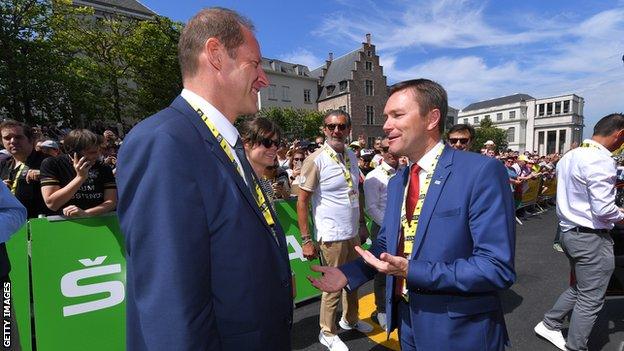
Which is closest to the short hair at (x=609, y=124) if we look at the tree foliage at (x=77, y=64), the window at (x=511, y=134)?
the tree foliage at (x=77, y=64)

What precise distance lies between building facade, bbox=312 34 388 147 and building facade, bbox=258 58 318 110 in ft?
6.79

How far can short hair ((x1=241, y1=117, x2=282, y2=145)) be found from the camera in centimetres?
293

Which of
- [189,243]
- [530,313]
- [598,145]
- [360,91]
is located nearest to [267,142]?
[189,243]

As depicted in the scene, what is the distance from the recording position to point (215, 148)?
1113 millimetres

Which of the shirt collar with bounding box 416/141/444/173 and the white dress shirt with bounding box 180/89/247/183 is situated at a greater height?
the white dress shirt with bounding box 180/89/247/183

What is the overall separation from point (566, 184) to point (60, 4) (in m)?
31.7

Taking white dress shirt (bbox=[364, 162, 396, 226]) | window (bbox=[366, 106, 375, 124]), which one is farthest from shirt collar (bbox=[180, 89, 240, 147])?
window (bbox=[366, 106, 375, 124])

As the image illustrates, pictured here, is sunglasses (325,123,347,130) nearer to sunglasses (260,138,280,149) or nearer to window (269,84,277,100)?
sunglasses (260,138,280,149)

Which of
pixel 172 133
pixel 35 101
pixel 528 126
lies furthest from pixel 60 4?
pixel 528 126

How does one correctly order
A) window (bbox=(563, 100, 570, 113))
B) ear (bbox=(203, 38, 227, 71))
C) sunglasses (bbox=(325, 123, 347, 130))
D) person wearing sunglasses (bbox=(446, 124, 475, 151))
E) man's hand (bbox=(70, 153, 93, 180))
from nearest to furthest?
ear (bbox=(203, 38, 227, 71)) → man's hand (bbox=(70, 153, 93, 180)) → sunglasses (bbox=(325, 123, 347, 130)) → person wearing sunglasses (bbox=(446, 124, 475, 151)) → window (bbox=(563, 100, 570, 113))

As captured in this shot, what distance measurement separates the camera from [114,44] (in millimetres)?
25734

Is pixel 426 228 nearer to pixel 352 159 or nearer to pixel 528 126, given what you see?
pixel 352 159

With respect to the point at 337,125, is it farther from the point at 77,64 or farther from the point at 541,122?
the point at 541,122

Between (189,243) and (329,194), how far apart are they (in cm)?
267
